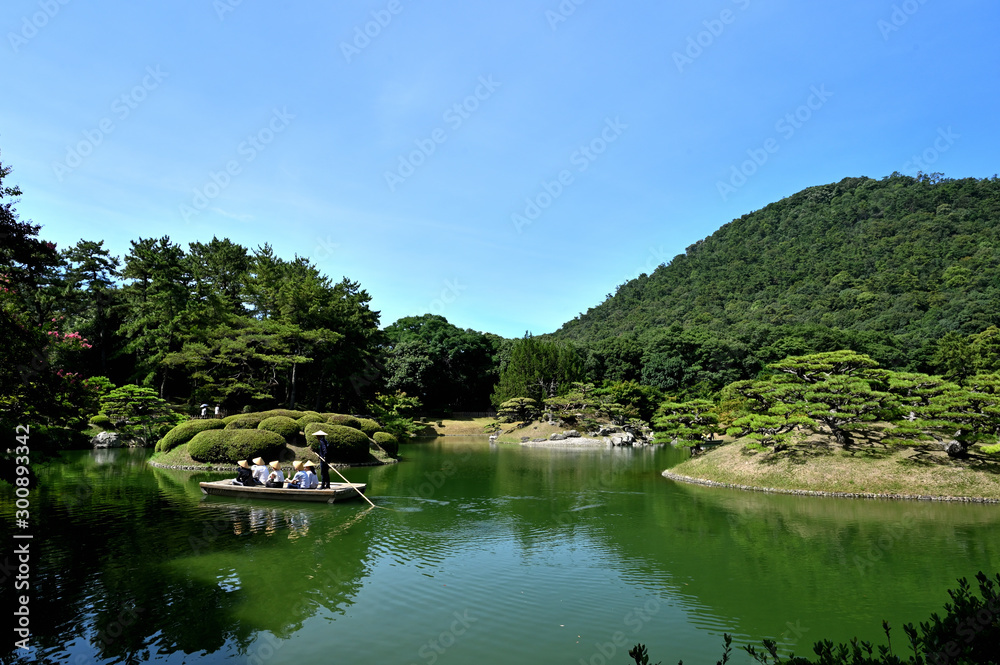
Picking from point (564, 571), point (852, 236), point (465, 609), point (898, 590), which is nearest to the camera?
point (465, 609)

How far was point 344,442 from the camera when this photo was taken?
918 inches

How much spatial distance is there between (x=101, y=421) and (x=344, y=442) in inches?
624

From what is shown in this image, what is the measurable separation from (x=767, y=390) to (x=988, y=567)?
11.1m

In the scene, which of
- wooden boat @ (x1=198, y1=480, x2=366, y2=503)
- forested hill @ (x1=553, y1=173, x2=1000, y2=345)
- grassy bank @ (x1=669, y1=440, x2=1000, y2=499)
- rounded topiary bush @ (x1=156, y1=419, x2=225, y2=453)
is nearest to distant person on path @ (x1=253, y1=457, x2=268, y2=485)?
wooden boat @ (x1=198, y1=480, x2=366, y2=503)

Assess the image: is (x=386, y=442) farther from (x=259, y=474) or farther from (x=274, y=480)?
(x=274, y=480)

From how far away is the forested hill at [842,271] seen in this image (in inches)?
2496

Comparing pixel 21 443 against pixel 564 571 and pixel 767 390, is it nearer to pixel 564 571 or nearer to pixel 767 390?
pixel 564 571

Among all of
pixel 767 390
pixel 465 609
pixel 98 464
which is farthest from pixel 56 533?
pixel 767 390

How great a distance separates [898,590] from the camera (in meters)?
8.62

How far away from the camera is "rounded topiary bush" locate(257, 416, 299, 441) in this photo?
883 inches

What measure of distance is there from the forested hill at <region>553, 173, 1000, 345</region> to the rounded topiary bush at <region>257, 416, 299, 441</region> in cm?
4587

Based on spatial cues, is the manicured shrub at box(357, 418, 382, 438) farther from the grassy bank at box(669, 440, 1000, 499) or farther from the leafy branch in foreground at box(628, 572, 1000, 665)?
the leafy branch in foreground at box(628, 572, 1000, 665)

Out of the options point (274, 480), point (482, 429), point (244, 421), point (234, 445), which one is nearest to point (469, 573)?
point (274, 480)

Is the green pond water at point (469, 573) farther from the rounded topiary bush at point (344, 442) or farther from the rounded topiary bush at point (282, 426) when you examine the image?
the rounded topiary bush at point (344, 442)
